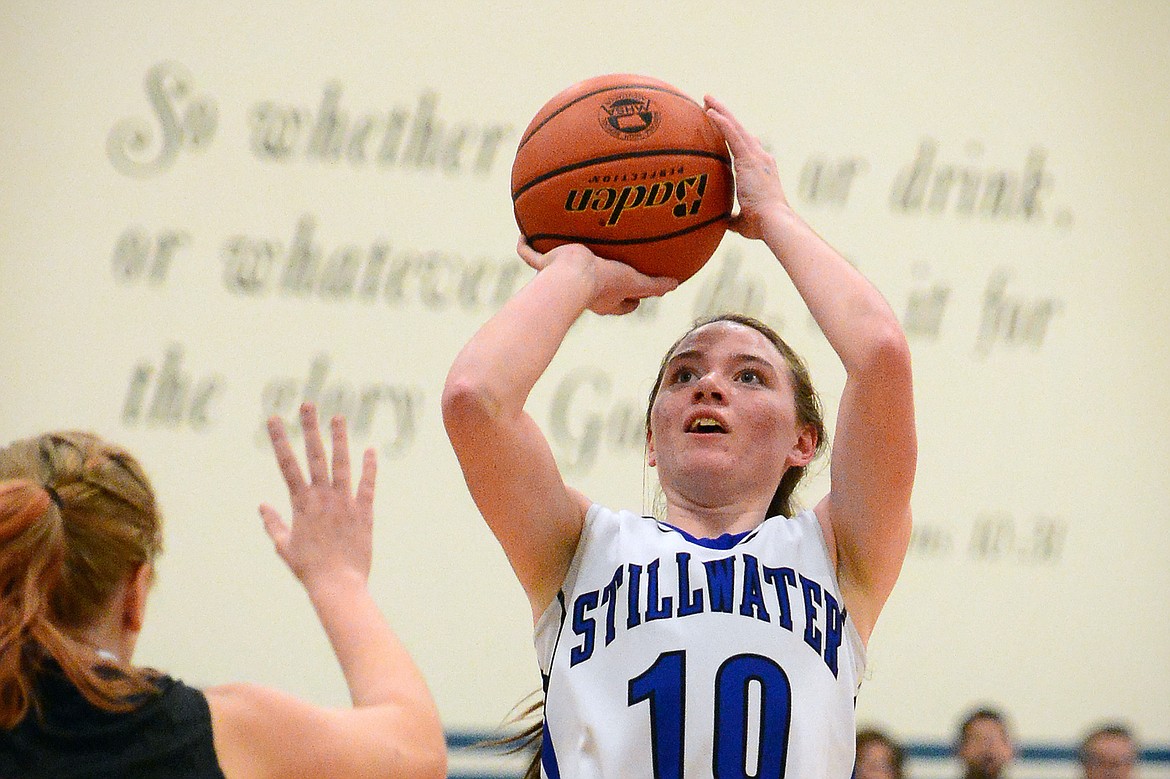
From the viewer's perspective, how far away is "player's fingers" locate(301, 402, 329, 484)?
4.91ft

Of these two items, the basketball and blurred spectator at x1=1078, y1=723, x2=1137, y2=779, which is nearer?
the basketball

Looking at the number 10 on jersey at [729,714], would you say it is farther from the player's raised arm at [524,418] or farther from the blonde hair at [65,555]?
the blonde hair at [65,555]

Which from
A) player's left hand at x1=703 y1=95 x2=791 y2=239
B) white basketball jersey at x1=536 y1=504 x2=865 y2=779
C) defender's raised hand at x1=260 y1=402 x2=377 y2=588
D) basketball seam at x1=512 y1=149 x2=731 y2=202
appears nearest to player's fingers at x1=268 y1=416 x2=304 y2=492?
defender's raised hand at x1=260 y1=402 x2=377 y2=588

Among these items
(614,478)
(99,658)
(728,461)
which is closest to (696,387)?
(728,461)

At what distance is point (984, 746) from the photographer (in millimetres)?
4750

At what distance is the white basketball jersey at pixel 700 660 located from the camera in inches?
73.5

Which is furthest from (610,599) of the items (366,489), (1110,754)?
(1110,754)

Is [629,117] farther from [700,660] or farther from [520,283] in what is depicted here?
[520,283]

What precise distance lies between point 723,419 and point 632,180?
39cm

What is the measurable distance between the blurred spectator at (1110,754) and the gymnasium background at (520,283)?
229 millimetres

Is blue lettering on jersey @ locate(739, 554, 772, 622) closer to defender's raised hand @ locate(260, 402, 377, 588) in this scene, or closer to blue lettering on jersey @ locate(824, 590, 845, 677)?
blue lettering on jersey @ locate(824, 590, 845, 677)

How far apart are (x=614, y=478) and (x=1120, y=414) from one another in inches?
79.2

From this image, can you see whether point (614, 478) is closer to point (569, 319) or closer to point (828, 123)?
point (828, 123)

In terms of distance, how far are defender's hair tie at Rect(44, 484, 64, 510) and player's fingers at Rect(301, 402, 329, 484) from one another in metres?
0.25
